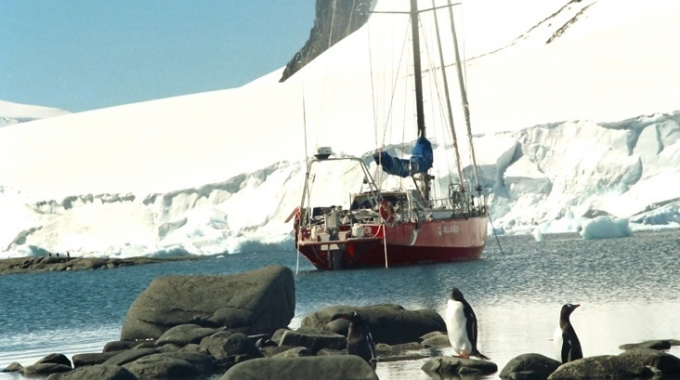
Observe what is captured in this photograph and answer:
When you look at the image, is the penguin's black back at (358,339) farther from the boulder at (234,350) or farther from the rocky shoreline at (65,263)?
the rocky shoreline at (65,263)

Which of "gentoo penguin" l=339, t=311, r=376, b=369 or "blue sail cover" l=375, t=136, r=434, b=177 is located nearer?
"gentoo penguin" l=339, t=311, r=376, b=369

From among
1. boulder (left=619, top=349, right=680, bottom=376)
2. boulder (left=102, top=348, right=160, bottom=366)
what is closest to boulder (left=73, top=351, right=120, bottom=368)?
boulder (left=102, top=348, right=160, bottom=366)

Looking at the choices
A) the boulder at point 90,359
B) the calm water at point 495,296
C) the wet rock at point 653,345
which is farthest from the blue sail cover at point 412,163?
the wet rock at point 653,345

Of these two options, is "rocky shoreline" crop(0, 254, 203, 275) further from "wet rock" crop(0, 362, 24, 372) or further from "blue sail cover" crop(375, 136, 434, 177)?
"wet rock" crop(0, 362, 24, 372)

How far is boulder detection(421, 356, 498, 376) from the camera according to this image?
944cm

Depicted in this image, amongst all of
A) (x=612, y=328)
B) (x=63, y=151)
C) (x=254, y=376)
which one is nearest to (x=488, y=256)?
(x=612, y=328)

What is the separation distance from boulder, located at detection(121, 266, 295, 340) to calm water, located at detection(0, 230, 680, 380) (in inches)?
33.6

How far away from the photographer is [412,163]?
29484 millimetres

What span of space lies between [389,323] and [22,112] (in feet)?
438

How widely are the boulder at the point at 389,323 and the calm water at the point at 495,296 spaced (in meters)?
0.59

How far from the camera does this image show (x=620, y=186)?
38875 millimetres

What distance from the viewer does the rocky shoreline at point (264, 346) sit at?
28.8 feet

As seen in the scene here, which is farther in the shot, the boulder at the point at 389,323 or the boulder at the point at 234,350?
the boulder at the point at 389,323

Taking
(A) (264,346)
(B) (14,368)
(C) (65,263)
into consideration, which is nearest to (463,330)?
(A) (264,346)
